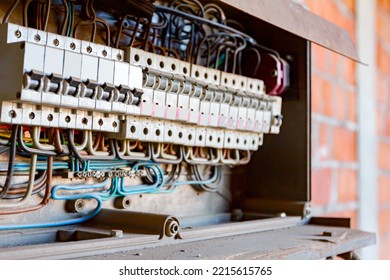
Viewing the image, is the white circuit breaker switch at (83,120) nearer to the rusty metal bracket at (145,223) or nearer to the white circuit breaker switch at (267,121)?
the rusty metal bracket at (145,223)

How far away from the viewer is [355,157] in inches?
93.2

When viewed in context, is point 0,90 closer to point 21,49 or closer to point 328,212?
point 21,49

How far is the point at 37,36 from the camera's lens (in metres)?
0.94

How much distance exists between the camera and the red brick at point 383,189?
8.69 feet

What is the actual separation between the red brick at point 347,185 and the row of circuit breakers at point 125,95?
0.89 meters

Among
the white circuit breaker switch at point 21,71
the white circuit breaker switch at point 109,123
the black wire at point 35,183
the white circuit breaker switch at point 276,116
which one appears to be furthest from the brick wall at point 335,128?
the white circuit breaker switch at point 21,71

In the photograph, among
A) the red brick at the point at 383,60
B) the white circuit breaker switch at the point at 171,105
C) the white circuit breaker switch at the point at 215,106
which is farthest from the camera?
the red brick at the point at 383,60

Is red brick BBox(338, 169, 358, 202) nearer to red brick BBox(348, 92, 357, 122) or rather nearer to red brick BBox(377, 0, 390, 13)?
red brick BBox(348, 92, 357, 122)

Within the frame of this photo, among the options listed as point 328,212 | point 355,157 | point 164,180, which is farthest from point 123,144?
point 355,157

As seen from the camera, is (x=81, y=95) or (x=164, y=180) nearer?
(x=81, y=95)
